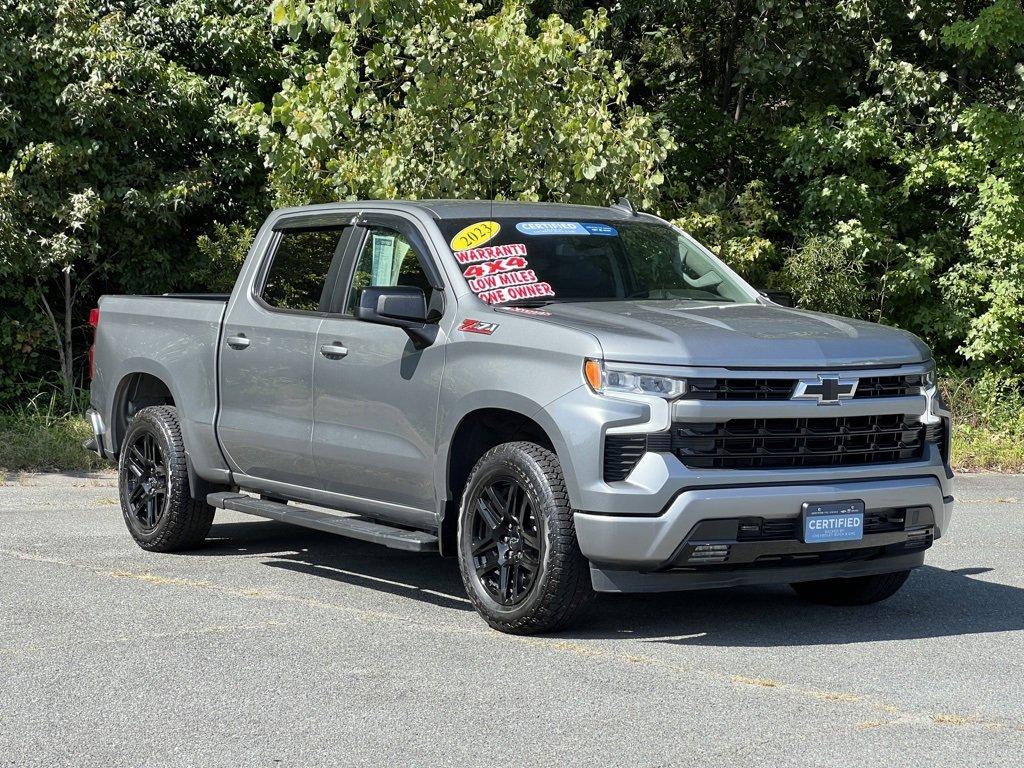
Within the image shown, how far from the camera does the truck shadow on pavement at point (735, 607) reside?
698 cm

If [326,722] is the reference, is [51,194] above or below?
above

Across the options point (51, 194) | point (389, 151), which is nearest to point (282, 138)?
point (389, 151)

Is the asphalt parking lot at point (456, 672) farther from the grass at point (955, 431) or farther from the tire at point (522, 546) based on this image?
the grass at point (955, 431)

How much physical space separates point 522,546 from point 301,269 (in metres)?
2.48

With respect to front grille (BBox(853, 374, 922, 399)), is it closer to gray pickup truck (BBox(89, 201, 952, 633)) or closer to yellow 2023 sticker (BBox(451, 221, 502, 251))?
gray pickup truck (BBox(89, 201, 952, 633))

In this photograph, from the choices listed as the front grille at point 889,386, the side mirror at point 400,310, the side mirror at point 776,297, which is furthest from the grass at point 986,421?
the side mirror at point 400,310

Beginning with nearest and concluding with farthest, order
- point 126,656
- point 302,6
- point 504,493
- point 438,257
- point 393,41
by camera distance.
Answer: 1. point 126,656
2. point 504,493
3. point 438,257
4. point 302,6
5. point 393,41

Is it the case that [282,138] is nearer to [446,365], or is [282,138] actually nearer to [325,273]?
[325,273]

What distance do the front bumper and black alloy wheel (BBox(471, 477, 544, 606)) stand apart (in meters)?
0.39

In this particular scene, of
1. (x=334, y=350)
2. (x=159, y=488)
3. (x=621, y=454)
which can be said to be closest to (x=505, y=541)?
(x=621, y=454)

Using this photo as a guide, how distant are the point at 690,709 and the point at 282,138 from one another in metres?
10.6

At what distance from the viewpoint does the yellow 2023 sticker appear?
7629mm

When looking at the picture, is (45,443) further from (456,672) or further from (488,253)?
(456,672)

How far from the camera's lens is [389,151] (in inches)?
565
